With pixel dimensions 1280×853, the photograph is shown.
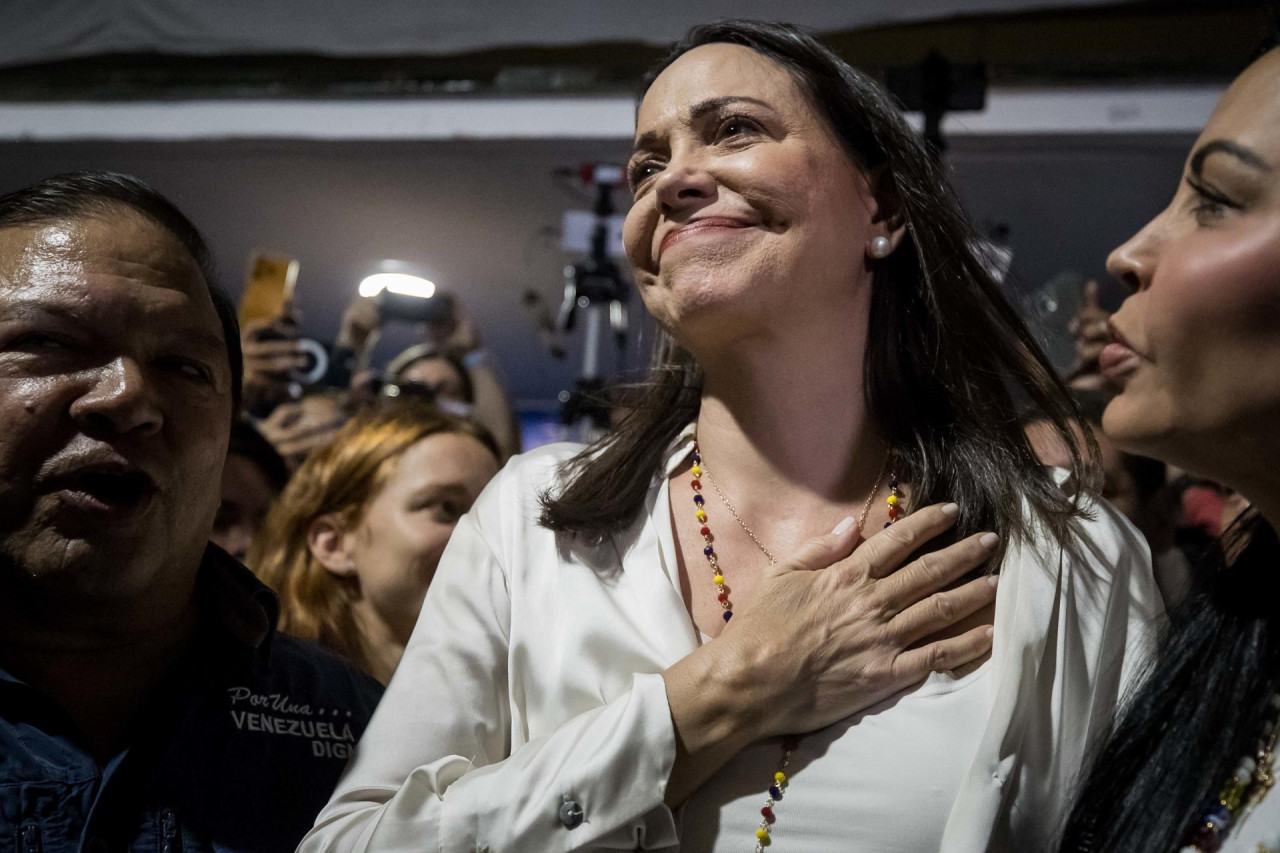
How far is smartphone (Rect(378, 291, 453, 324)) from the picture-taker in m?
4.30

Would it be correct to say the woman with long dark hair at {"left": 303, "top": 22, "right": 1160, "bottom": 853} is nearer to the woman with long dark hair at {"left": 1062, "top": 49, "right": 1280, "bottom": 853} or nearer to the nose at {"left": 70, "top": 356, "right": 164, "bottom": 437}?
the woman with long dark hair at {"left": 1062, "top": 49, "right": 1280, "bottom": 853}

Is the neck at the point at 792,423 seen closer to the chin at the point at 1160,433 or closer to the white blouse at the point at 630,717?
the white blouse at the point at 630,717

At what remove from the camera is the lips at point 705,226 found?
1554 mm

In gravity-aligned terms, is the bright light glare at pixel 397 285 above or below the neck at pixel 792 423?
above

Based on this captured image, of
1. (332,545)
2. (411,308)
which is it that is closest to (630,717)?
(332,545)

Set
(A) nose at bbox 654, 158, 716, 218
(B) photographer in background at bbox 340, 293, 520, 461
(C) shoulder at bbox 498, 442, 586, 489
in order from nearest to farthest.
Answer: (A) nose at bbox 654, 158, 716, 218
(C) shoulder at bbox 498, 442, 586, 489
(B) photographer in background at bbox 340, 293, 520, 461

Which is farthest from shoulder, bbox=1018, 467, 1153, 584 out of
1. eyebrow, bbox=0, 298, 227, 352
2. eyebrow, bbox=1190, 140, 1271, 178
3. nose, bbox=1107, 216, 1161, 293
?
eyebrow, bbox=0, 298, 227, 352

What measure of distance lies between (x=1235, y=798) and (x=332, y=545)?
76.0 inches

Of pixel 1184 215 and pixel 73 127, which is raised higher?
pixel 73 127

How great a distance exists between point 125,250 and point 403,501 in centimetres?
118

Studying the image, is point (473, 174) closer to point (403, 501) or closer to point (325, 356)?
point (325, 356)

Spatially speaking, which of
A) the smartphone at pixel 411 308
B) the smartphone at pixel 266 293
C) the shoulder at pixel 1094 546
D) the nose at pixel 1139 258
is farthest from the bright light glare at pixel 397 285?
the nose at pixel 1139 258

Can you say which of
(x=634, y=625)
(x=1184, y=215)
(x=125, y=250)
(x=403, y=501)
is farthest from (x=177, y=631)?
(x=1184, y=215)

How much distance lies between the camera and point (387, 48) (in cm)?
415
